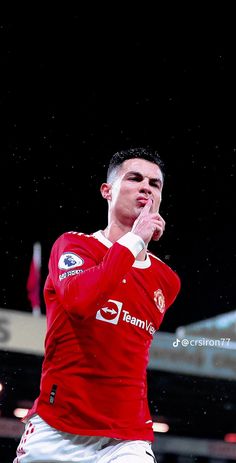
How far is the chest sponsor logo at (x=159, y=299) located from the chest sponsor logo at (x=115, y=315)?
130 mm

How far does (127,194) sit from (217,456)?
14232 millimetres

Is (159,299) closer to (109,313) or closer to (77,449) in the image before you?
(109,313)

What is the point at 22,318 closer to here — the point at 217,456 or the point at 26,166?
the point at 26,166

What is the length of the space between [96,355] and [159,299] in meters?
0.37

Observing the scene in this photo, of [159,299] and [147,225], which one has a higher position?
[147,225]

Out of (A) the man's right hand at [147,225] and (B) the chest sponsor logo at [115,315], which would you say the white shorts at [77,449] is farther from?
(A) the man's right hand at [147,225]

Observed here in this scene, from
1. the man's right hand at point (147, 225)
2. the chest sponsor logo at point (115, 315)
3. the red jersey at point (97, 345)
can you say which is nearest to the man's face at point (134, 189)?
the man's right hand at point (147, 225)

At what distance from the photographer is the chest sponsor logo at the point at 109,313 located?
7.27ft

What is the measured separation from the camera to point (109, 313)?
2.22 m

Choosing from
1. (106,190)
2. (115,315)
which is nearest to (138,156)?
(106,190)

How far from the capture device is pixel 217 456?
1548cm

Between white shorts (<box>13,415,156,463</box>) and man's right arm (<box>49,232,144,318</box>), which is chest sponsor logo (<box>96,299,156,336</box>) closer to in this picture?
man's right arm (<box>49,232,144,318</box>)

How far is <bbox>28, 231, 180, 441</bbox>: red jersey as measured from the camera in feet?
6.90

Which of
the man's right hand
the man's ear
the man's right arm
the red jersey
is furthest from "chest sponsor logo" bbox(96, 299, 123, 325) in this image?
the man's ear
